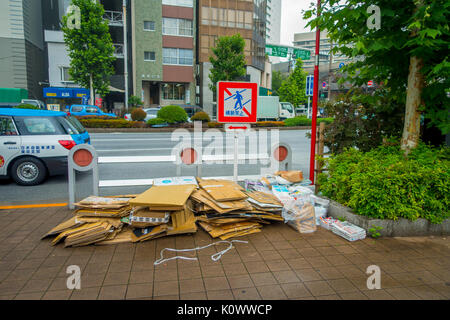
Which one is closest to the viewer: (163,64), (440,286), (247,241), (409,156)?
(440,286)

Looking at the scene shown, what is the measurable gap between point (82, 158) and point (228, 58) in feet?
90.7

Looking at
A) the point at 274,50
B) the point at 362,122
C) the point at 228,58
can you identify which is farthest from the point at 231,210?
the point at 228,58

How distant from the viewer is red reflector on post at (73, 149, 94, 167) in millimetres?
5469

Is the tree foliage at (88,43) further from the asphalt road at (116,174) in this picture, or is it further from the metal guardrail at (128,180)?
the metal guardrail at (128,180)

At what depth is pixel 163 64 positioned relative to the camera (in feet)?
126

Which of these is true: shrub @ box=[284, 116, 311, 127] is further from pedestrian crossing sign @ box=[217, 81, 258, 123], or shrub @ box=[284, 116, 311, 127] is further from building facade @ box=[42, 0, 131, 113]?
pedestrian crossing sign @ box=[217, 81, 258, 123]

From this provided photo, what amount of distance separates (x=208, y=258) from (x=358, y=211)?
2304 mm

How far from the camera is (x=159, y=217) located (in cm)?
418

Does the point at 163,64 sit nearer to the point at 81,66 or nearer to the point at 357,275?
the point at 81,66

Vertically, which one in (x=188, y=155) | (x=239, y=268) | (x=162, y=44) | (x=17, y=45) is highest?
(x=162, y=44)

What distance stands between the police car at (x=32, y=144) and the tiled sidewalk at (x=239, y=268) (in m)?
3.11

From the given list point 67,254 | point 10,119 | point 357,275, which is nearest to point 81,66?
point 10,119

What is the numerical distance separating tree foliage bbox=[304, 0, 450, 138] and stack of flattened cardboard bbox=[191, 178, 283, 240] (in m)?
2.48

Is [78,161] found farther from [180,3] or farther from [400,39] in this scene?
[180,3]
